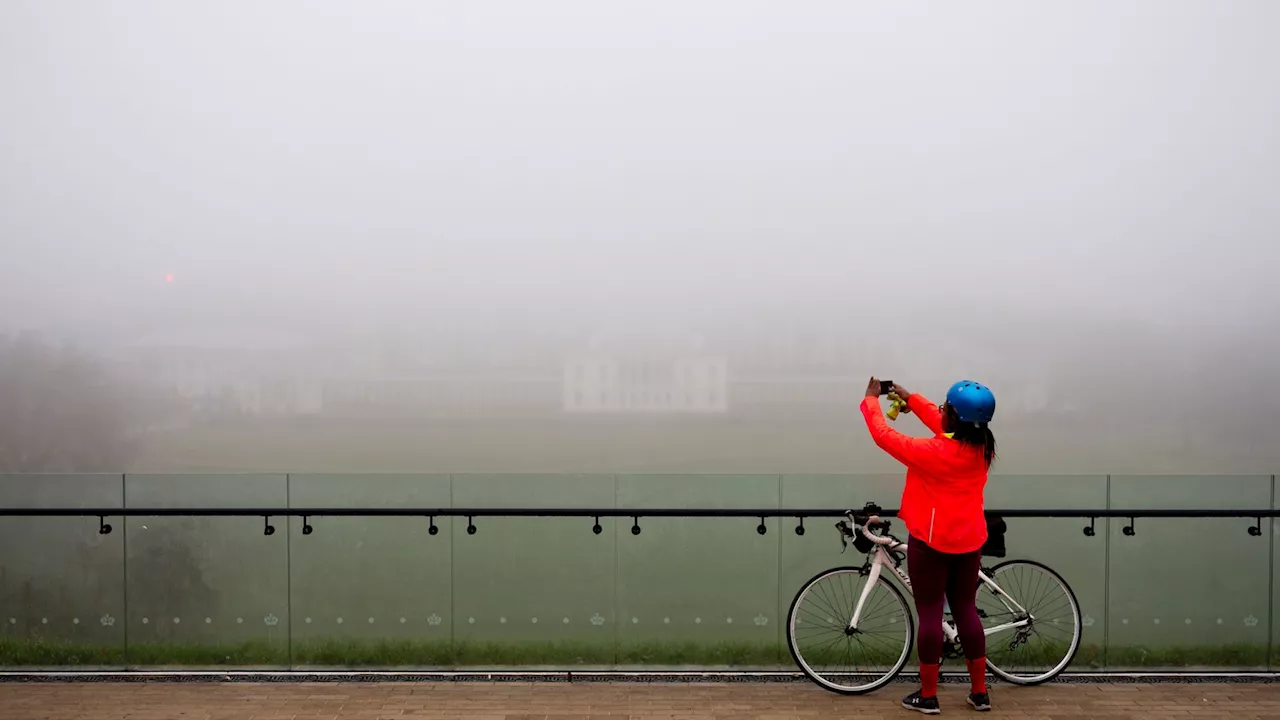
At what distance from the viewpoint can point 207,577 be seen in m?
4.58

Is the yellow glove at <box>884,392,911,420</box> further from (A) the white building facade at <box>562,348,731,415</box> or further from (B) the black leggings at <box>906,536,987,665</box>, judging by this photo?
(A) the white building facade at <box>562,348,731,415</box>

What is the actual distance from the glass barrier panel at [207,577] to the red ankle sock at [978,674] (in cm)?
320

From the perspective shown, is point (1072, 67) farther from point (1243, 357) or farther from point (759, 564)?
point (759, 564)

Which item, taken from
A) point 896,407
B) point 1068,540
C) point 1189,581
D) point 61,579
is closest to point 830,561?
point 896,407

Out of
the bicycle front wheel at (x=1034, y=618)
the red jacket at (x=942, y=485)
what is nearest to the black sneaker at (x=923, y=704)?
Result: the bicycle front wheel at (x=1034, y=618)

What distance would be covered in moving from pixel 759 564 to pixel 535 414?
1.33 meters

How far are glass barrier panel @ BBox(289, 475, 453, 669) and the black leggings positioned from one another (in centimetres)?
222

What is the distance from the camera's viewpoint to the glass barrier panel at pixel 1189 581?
4.49 meters

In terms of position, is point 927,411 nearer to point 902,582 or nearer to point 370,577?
point 902,582

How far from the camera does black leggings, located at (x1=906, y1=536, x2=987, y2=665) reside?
3.81 m

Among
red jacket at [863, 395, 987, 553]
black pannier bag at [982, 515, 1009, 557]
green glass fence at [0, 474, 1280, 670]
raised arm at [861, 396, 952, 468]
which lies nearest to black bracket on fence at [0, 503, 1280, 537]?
green glass fence at [0, 474, 1280, 670]

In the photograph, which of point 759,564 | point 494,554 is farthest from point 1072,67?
point 494,554

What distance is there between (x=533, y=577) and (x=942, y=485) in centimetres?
202

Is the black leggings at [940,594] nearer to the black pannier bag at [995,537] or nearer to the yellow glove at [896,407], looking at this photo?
the black pannier bag at [995,537]
